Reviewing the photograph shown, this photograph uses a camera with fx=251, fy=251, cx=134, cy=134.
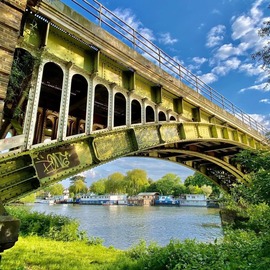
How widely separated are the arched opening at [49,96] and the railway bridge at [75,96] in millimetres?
38

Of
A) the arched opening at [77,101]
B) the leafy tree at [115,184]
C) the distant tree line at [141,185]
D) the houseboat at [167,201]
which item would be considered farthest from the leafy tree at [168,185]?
the arched opening at [77,101]

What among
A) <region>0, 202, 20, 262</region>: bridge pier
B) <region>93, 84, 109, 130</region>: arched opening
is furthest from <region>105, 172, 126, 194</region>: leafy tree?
<region>0, 202, 20, 262</region>: bridge pier

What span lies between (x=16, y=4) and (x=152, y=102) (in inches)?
253

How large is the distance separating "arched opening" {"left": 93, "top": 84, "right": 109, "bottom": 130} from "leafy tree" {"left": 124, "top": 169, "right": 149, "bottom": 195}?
87.3m

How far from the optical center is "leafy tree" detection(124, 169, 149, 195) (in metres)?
98.9

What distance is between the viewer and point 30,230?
49.5ft

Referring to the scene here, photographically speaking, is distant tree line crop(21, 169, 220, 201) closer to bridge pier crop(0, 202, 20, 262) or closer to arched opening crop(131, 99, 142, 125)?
arched opening crop(131, 99, 142, 125)

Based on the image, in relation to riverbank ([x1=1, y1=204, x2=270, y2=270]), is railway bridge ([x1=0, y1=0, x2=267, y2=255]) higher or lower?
higher

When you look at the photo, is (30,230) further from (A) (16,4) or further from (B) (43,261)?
(A) (16,4)

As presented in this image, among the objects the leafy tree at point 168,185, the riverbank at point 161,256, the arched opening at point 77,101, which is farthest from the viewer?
the leafy tree at point 168,185

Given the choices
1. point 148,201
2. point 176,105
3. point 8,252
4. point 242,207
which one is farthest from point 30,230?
point 148,201

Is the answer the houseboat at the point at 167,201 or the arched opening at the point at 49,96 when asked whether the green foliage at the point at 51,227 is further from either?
the houseboat at the point at 167,201

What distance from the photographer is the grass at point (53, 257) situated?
27.2 ft

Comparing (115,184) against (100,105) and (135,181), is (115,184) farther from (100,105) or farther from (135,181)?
(100,105)
